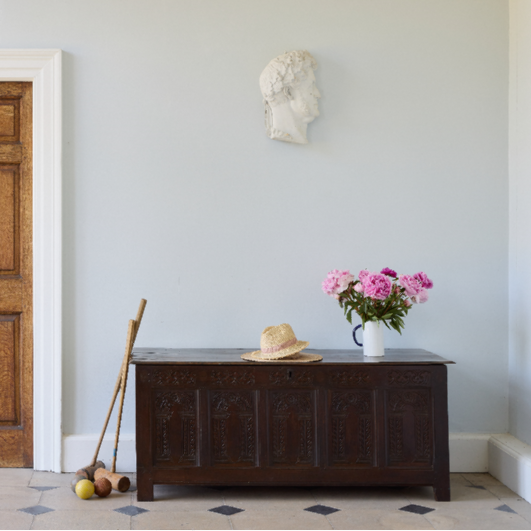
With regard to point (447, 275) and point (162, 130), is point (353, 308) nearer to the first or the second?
point (447, 275)

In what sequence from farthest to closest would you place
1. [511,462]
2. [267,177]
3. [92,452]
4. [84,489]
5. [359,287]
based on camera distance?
[267,177], [92,452], [511,462], [359,287], [84,489]

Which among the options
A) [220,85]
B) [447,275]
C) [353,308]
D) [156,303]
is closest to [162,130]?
[220,85]

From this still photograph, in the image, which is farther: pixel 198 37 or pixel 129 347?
pixel 198 37

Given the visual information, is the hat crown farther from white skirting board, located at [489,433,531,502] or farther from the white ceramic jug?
white skirting board, located at [489,433,531,502]

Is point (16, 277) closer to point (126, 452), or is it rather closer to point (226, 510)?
point (126, 452)

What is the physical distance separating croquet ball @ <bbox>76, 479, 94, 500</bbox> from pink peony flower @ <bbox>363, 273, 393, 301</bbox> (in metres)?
1.74

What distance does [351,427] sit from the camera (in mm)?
3129

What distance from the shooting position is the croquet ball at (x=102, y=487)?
313 cm

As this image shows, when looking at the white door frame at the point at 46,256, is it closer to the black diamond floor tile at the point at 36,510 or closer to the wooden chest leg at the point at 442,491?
the black diamond floor tile at the point at 36,510

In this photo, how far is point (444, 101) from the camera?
147 inches

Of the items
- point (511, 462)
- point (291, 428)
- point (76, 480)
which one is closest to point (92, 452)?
point (76, 480)

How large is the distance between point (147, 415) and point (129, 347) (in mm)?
372

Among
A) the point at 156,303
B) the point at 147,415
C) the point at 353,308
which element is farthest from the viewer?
the point at 156,303

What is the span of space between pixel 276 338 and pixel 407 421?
80 centimetres
